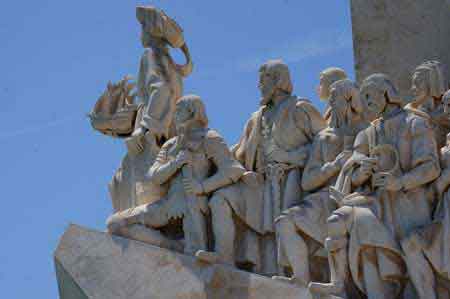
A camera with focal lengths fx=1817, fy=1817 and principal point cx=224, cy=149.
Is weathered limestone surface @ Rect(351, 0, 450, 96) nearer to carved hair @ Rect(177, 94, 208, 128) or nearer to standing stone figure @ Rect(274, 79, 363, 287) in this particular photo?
standing stone figure @ Rect(274, 79, 363, 287)

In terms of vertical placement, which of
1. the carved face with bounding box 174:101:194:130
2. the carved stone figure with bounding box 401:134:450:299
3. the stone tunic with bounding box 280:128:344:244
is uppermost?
the carved face with bounding box 174:101:194:130

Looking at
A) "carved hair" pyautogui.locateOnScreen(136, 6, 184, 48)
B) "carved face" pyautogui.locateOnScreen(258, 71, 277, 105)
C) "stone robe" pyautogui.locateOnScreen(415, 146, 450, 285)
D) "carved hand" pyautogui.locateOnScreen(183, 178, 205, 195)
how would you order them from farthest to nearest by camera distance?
"carved hair" pyautogui.locateOnScreen(136, 6, 184, 48) → "carved face" pyautogui.locateOnScreen(258, 71, 277, 105) → "carved hand" pyautogui.locateOnScreen(183, 178, 205, 195) → "stone robe" pyautogui.locateOnScreen(415, 146, 450, 285)

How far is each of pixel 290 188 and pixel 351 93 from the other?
0.92m

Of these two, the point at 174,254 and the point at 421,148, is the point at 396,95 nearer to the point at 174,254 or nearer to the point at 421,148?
the point at 421,148

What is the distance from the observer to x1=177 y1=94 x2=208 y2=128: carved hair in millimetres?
15234

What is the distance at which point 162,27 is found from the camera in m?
16.2

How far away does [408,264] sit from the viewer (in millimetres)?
13688

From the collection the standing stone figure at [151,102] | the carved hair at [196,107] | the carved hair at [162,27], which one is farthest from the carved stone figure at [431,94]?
the carved hair at [162,27]

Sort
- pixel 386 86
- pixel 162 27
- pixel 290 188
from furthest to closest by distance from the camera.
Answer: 1. pixel 162 27
2. pixel 290 188
3. pixel 386 86

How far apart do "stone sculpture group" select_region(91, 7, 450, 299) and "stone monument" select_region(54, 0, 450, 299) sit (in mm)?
11

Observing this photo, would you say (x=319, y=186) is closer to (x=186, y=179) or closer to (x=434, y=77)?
(x=186, y=179)

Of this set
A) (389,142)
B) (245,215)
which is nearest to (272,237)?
(245,215)

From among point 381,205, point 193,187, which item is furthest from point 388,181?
point 193,187

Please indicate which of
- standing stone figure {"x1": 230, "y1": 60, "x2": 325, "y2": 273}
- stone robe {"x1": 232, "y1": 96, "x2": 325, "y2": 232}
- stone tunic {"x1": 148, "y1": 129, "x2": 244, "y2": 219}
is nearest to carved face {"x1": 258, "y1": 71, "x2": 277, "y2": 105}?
standing stone figure {"x1": 230, "y1": 60, "x2": 325, "y2": 273}
